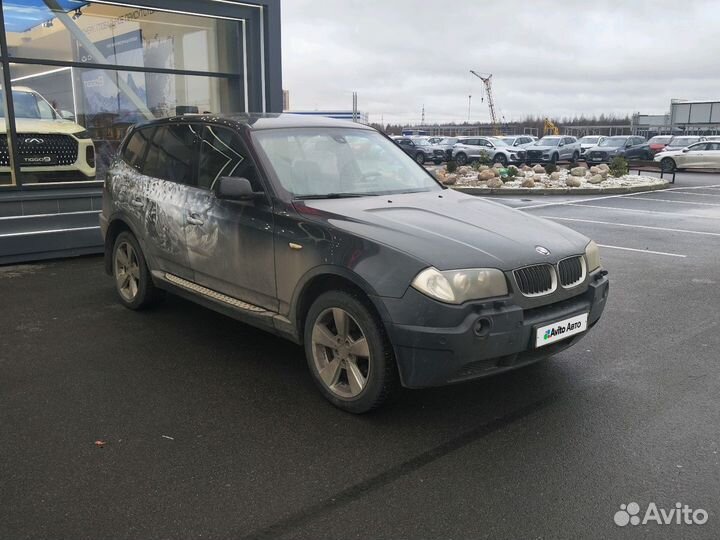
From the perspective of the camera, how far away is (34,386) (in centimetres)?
430

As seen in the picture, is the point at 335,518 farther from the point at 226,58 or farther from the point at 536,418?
the point at 226,58

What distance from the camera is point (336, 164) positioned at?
4.84m

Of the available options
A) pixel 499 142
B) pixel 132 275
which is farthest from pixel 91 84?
pixel 499 142

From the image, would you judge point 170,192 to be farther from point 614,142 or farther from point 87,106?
point 614,142

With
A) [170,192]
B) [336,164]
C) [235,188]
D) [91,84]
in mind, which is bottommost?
[170,192]

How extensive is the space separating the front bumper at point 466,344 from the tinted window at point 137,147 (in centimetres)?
348

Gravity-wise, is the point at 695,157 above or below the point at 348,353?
above

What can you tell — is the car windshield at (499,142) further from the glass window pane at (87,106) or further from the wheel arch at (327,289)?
the wheel arch at (327,289)

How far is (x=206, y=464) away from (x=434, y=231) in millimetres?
1830

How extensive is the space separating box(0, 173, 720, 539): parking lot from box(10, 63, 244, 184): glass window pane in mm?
4049

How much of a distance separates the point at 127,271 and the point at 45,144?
4.22 meters

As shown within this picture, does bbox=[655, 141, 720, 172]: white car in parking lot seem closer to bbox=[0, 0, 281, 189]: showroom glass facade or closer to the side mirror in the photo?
bbox=[0, 0, 281, 189]: showroom glass facade

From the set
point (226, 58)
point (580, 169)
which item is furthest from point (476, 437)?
point (580, 169)

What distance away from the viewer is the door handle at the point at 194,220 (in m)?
4.87
